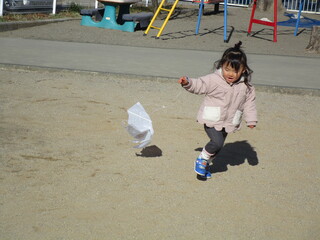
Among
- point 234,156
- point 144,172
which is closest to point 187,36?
point 234,156

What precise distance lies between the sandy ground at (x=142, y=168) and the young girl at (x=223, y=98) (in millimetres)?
362

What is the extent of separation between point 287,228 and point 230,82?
1.28 meters

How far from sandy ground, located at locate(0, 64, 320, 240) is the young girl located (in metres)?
0.36

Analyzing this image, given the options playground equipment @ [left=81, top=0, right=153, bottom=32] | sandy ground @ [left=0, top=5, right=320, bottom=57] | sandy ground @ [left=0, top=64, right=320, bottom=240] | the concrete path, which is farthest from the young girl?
playground equipment @ [left=81, top=0, right=153, bottom=32]

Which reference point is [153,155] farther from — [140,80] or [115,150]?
[140,80]

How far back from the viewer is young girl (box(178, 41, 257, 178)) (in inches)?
179

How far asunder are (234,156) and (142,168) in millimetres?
1054

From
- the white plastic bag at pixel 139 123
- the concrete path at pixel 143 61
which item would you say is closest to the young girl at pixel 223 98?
the white plastic bag at pixel 139 123

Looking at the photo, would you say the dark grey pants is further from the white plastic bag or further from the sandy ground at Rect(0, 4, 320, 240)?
the white plastic bag

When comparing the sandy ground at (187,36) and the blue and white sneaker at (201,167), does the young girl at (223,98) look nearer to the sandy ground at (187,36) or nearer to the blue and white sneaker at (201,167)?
the blue and white sneaker at (201,167)

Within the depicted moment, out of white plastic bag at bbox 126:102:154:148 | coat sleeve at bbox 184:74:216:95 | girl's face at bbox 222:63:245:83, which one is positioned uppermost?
girl's face at bbox 222:63:245:83

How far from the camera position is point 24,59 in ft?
30.6

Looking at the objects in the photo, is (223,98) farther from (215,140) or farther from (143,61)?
(143,61)

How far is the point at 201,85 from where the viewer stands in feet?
14.9
